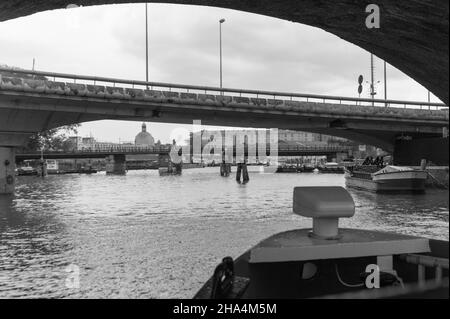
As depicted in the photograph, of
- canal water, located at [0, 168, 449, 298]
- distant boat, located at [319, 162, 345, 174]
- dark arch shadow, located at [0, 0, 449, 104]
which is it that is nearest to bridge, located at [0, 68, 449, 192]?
canal water, located at [0, 168, 449, 298]

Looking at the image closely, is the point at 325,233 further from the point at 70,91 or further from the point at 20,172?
the point at 20,172

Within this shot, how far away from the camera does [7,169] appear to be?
150ft

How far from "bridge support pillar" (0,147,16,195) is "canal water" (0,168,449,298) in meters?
11.7

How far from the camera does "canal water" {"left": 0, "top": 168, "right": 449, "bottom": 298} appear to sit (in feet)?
37.3

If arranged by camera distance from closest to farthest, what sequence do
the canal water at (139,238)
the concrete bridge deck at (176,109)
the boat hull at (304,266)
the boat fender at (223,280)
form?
1. the boat fender at (223,280)
2. the boat hull at (304,266)
3. the canal water at (139,238)
4. the concrete bridge deck at (176,109)

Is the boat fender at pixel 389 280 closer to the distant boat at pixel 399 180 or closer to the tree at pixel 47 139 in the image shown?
the distant boat at pixel 399 180

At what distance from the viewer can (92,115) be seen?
1815 inches

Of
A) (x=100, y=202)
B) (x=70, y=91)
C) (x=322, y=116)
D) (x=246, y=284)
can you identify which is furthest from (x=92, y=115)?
(x=246, y=284)

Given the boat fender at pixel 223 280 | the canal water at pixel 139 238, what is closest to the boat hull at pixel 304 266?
the boat fender at pixel 223 280

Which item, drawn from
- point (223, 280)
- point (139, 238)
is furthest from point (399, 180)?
point (223, 280)

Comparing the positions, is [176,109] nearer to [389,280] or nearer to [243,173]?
[243,173]

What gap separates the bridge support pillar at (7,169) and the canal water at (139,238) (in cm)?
1165

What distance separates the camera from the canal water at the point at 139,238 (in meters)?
11.4

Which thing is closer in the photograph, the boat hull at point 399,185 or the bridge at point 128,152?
the boat hull at point 399,185
